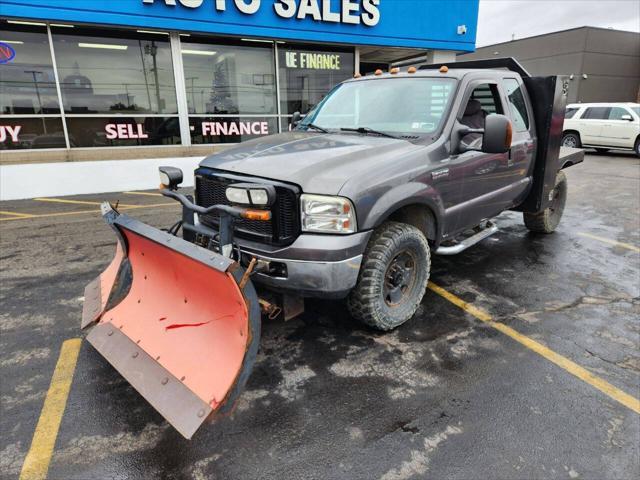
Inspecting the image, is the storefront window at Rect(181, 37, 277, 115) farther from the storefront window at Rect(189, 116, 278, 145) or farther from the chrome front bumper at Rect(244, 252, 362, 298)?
the chrome front bumper at Rect(244, 252, 362, 298)

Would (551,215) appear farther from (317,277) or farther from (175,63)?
(175,63)

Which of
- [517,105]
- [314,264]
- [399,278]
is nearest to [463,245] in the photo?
[399,278]

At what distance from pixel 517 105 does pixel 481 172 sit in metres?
1.22

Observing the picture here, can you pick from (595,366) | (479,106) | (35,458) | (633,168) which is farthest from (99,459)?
(633,168)

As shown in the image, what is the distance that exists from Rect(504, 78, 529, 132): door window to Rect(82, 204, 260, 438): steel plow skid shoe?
12.4 feet

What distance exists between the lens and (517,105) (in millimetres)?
4754

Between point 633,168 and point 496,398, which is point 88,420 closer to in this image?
point 496,398

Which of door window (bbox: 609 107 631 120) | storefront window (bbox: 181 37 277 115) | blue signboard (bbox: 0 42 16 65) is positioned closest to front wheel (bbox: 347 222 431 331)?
storefront window (bbox: 181 37 277 115)

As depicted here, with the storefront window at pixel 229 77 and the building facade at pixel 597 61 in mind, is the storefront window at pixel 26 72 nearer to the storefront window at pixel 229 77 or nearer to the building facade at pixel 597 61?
the storefront window at pixel 229 77

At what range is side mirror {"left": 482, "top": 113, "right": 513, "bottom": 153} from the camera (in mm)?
3359

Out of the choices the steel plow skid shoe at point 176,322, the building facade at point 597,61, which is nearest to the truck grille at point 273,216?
the steel plow skid shoe at point 176,322

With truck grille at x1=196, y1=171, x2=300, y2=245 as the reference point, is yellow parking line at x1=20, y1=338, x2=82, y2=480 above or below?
below

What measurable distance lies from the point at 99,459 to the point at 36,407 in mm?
721

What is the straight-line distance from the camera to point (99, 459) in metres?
2.27
